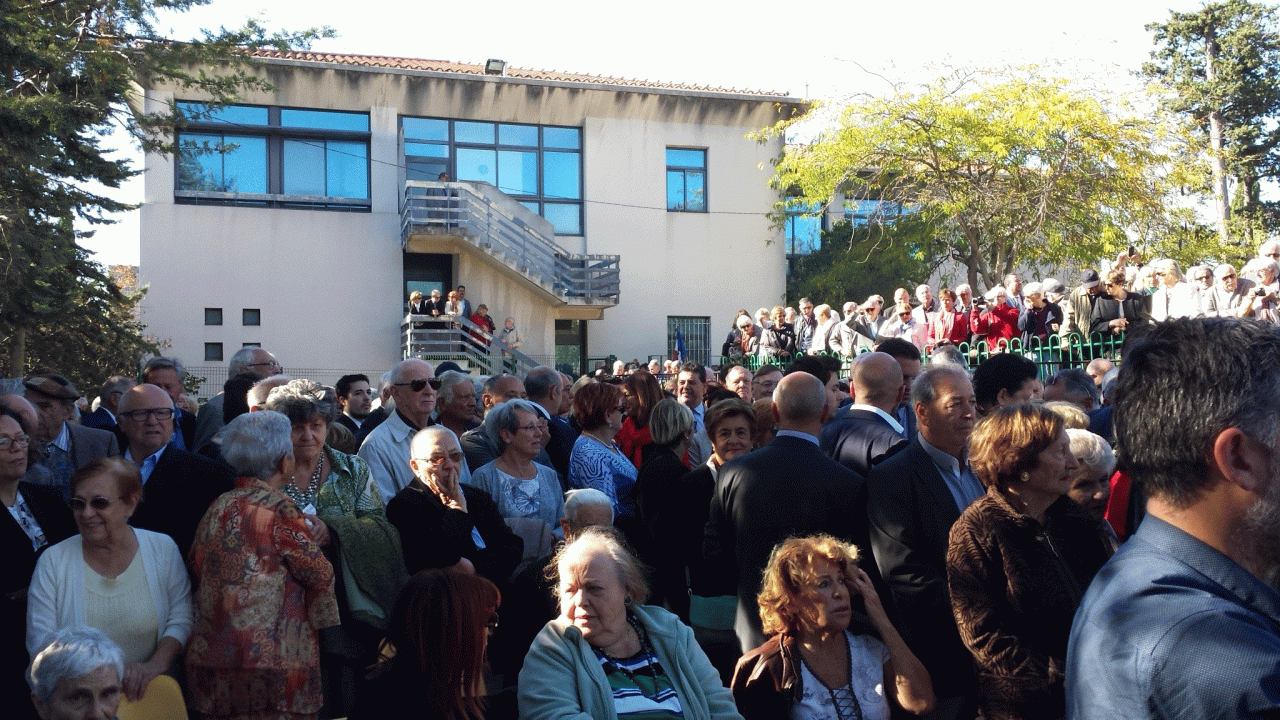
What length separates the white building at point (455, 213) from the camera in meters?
25.7

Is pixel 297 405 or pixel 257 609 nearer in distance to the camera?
pixel 257 609

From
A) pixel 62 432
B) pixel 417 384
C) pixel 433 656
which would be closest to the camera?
pixel 433 656

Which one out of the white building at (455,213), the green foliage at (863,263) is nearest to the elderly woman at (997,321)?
the green foliage at (863,263)

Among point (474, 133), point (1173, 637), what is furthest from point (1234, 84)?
point (1173, 637)

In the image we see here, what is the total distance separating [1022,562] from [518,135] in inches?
1012

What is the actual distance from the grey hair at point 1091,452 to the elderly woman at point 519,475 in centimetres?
260

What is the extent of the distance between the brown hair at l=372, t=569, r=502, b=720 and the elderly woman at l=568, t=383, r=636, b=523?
8.20 ft

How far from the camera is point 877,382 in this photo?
5.77 meters

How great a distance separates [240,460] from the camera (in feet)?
14.6

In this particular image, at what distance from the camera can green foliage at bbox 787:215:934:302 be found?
88.5 feet

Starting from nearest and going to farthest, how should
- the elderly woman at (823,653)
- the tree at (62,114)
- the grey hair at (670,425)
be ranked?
1. the elderly woman at (823,653)
2. the grey hair at (670,425)
3. the tree at (62,114)

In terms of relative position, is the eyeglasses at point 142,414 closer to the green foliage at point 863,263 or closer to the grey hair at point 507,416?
the grey hair at point 507,416

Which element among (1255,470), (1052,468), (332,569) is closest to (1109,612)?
(1255,470)

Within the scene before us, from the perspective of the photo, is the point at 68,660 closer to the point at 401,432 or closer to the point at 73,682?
the point at 73,682
